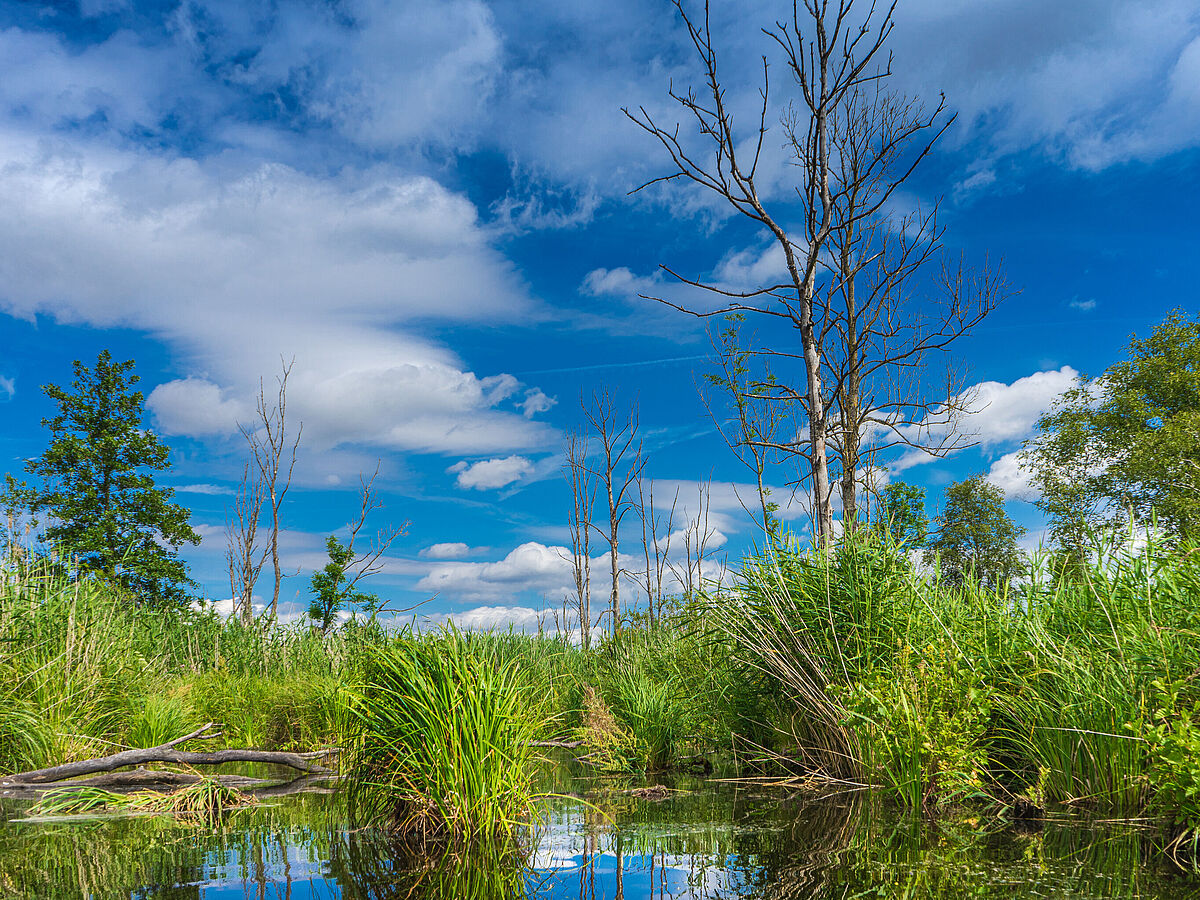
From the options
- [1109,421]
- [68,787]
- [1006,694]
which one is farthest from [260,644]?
[1109,421]

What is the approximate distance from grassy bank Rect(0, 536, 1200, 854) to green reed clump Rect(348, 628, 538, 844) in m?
0.02

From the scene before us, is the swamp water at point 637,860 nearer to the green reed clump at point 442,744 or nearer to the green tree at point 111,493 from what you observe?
the green reed clump at point 442,744

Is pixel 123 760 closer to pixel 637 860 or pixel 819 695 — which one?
pixel 637 860

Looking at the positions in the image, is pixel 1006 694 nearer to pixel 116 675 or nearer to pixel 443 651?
pixel 443 651

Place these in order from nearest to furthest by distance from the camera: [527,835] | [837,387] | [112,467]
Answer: [527,835] < [837,387] < [112,467]

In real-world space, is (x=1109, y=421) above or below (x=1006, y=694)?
A: above

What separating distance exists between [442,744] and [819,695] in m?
3.54

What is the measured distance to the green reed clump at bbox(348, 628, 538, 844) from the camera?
208 inches

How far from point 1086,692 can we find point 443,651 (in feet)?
15.6

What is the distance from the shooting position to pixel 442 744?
17.2 feet

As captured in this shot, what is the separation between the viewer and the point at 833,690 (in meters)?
6.91

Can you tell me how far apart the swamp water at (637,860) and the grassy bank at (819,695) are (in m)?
0.45

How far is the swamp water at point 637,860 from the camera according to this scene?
167 inches

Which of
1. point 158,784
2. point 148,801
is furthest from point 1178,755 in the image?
point 158,784
